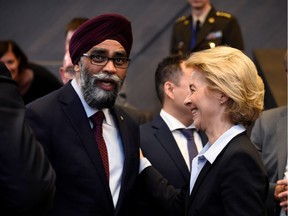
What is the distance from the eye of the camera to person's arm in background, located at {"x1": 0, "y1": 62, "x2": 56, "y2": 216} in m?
1.94

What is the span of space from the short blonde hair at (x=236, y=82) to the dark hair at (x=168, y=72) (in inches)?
49.3

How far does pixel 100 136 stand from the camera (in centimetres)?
301

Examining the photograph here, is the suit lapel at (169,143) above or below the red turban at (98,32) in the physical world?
below

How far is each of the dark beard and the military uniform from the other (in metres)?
3.06

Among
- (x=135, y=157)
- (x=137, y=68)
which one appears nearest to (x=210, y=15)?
(x=137, y=68)

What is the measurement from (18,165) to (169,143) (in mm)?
1930

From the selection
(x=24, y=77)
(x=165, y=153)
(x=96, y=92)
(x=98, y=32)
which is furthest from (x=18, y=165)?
(x=24, y=77)

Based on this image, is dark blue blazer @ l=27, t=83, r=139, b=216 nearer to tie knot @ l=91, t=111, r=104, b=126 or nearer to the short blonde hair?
tie knot @ l=91, t=111, r=104, b=126

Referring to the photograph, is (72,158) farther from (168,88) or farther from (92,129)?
(168,88)

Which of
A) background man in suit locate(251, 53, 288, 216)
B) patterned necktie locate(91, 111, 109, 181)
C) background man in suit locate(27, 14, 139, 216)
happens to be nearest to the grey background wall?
background man in suit locate(251, 53, 288, 216)

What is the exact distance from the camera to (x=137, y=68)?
22.8 feet

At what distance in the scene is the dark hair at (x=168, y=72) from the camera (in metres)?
4.16

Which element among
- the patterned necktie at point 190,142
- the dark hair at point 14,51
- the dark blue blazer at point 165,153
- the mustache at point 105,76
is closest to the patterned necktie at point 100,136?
the mustache at point 105,76

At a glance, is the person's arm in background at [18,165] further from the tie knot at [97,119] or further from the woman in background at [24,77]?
the woman in background at [24,77]
